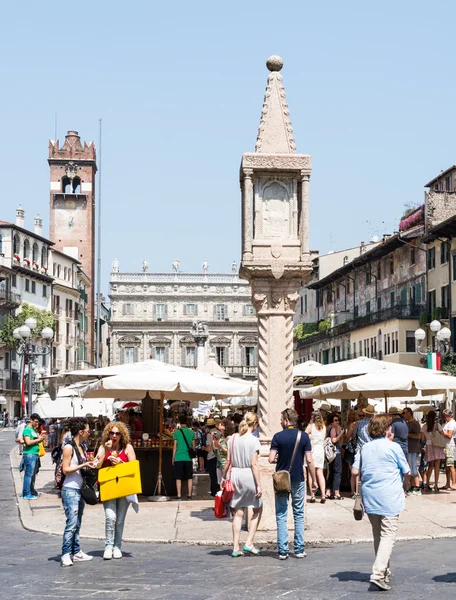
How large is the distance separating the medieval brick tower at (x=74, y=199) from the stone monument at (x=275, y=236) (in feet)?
314

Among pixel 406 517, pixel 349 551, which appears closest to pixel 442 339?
pixel 406 517

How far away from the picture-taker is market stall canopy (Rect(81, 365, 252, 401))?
18.6 m

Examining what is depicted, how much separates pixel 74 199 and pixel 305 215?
96944 mm

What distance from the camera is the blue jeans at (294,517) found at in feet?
37.7

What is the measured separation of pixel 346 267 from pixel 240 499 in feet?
198

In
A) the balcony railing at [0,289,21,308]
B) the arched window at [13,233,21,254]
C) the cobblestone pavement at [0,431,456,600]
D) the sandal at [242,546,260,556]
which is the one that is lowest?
the cobblestone pavement at [0,431,456,600]

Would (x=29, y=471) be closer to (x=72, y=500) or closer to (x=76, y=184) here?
(x=72, y=500)

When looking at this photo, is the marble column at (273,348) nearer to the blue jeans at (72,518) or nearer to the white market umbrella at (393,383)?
the blue jeans at (72,518)

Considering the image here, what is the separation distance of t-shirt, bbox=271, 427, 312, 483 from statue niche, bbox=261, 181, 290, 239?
4210 mm

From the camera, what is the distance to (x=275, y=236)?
1540cm

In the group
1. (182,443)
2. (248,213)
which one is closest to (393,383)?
(182,443)

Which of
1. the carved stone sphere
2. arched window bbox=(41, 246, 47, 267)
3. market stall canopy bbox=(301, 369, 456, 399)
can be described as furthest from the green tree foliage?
the carved stone sphere

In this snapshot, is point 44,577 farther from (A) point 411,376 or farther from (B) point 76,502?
(A) point 411,376

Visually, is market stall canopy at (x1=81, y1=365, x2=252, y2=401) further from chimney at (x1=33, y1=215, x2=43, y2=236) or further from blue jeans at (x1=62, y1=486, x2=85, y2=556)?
chimney at (x1=33, y1=215, x2=43, y2=236)
